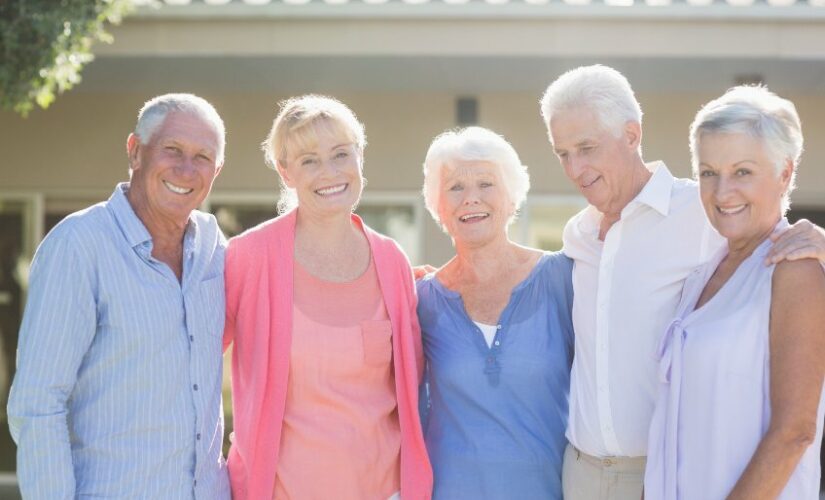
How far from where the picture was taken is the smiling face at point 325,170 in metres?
3.36

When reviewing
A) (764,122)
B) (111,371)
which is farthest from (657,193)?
(111,371)

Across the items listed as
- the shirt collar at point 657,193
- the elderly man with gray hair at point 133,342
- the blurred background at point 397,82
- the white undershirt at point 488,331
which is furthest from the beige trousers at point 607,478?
the blurred background at point 397,82

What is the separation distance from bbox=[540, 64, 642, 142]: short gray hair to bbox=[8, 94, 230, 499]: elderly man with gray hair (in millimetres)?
1125

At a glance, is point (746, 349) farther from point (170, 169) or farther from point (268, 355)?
point (170, 169)

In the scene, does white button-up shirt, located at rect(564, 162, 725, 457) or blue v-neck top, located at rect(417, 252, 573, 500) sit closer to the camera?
white button-up shirt, located at rect(564, 162, 725, 457)

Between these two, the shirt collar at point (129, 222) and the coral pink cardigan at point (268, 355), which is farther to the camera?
the coral pink cardigan at point (268, 355)

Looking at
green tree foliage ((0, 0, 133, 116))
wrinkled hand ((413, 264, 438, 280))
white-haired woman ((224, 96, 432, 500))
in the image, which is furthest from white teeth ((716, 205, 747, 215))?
green tree foliage ((0, 0, 133, 116))

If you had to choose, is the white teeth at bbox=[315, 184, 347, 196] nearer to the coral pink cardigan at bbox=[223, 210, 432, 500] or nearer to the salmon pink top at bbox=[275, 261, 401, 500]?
the coral pink cardigan at bbox=[223, 210, 432, 500]

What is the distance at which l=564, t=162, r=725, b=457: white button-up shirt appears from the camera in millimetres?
3105

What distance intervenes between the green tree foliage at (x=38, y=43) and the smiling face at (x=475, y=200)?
2371mm

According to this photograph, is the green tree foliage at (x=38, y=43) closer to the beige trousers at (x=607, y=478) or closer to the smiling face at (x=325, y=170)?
the smiling face at (x=325, y=170)

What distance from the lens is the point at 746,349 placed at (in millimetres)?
2531

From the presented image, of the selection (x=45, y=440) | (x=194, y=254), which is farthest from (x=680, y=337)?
(x=45, y=440)

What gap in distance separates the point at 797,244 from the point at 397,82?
4.66 m
